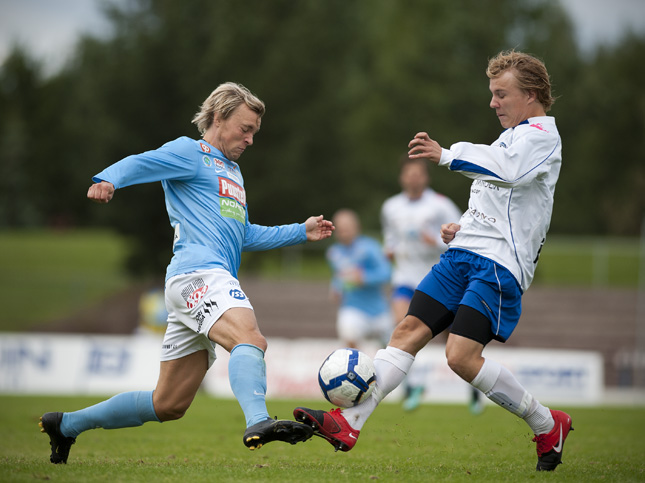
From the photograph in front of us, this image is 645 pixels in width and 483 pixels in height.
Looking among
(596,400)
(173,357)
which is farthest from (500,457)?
(596,400)

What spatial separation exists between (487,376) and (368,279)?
694cm

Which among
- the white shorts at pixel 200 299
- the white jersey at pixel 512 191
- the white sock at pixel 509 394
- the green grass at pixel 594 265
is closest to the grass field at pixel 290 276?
the green grass at pixel 594 265

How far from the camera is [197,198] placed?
501 cm

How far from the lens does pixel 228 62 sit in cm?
2708

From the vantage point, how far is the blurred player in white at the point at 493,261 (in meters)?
→ 4.76

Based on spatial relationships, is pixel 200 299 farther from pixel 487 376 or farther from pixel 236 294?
pixel 487 376

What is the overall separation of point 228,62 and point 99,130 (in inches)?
194

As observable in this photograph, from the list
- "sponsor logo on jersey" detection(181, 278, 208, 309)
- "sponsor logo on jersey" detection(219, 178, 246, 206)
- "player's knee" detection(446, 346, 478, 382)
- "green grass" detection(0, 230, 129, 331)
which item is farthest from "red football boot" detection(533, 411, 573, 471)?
"green grass" detection(0, 230, 129, 331)

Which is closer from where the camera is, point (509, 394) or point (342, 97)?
point (509, 394)

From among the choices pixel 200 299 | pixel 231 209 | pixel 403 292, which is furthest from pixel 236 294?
pixel 403 292

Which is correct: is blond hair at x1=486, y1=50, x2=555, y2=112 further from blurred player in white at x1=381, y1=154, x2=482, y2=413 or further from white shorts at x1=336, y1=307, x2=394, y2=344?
white shorts at x1=336, y1=307, x2=394, y2=344

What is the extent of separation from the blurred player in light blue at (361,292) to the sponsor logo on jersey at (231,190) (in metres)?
6.63

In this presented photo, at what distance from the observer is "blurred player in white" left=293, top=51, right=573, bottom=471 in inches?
187

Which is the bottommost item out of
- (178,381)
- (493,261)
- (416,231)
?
(178,381)
